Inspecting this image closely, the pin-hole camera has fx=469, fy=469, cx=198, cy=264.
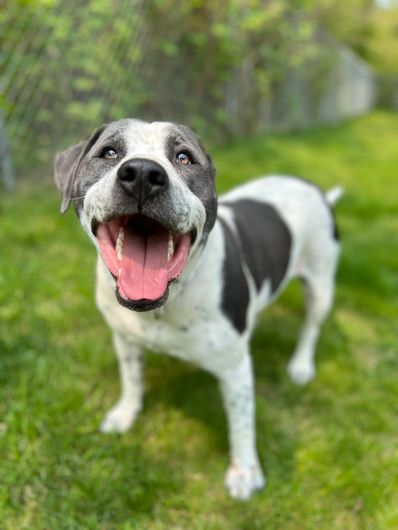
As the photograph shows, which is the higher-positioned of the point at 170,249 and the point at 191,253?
the point at 170,249

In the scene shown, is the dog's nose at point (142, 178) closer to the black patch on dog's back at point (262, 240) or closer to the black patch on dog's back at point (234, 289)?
the black patch on dog's back at point (234, 289)

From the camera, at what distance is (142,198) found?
1.40 meters

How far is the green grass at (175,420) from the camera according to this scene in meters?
2.03

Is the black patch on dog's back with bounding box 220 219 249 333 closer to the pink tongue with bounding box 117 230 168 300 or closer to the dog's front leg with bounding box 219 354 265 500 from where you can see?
the dog's front leg with bounding box 219 354 265 500

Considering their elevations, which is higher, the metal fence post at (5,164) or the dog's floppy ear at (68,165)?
the dog's floppy ear at (68,165)

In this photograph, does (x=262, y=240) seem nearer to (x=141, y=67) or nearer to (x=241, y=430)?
(x=241, y=430)

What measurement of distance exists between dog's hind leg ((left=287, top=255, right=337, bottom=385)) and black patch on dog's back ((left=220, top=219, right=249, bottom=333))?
909 millimetres

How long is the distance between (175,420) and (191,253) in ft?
3.77

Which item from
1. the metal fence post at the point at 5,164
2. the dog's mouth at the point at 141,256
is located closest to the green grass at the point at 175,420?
the metal fence post at the point at 5,164

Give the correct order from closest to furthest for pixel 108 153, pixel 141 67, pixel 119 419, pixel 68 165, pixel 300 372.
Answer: pixel 108 153 → pixel 68 165 → pixel 119 419 → pixel 300 372 → pixel 141 67

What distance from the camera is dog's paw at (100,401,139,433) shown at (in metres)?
2.36

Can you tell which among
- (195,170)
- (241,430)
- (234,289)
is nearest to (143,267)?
(195,170)

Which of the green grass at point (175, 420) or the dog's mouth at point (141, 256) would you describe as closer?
the dog's mouth at point (141, 256)

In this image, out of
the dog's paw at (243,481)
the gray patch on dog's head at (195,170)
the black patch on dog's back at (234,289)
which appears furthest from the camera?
the dog's paw at (243,481)
